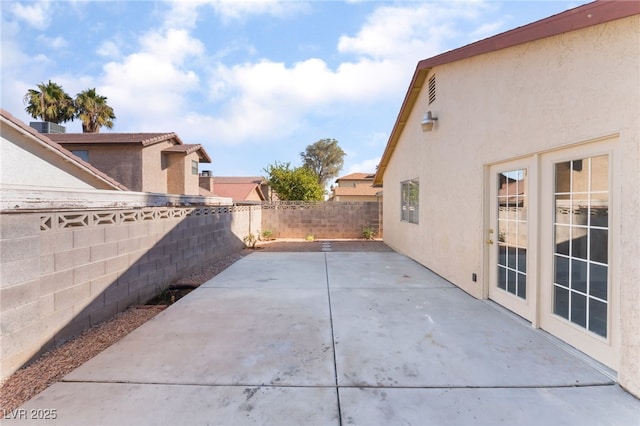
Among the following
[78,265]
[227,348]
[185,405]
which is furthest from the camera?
[78,265]

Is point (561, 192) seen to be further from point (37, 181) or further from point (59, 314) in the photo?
point (37, 181)

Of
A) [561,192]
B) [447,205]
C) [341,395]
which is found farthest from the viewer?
[447,205]

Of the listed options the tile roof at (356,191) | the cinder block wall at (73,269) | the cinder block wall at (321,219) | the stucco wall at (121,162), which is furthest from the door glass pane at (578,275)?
the tile roof at (356,191)

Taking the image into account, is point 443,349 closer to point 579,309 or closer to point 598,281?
point 579,309

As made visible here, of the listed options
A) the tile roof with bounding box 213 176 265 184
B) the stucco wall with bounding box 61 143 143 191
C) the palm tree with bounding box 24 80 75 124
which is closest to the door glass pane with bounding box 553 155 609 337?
the stucco wall with bounding box 61 143 143 191

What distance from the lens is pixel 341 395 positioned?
2613mm

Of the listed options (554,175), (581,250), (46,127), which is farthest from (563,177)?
(46,127)

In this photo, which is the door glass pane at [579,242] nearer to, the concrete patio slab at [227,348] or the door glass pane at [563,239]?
the door glass pane at [563,239]

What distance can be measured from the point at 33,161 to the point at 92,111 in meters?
18.3

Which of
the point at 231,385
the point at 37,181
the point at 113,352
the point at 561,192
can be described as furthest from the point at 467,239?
the point at 37,181

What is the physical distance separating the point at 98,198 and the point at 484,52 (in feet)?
21.3

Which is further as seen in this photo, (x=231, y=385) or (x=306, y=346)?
(x=306, y=346)

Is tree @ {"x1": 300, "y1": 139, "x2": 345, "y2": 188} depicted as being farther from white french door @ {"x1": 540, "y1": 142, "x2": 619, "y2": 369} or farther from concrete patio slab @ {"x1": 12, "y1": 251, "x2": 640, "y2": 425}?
white french door @ {"x1": 540, "y1": 142, "x2": 619, "y2": 369}

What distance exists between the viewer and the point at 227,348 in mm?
3473
